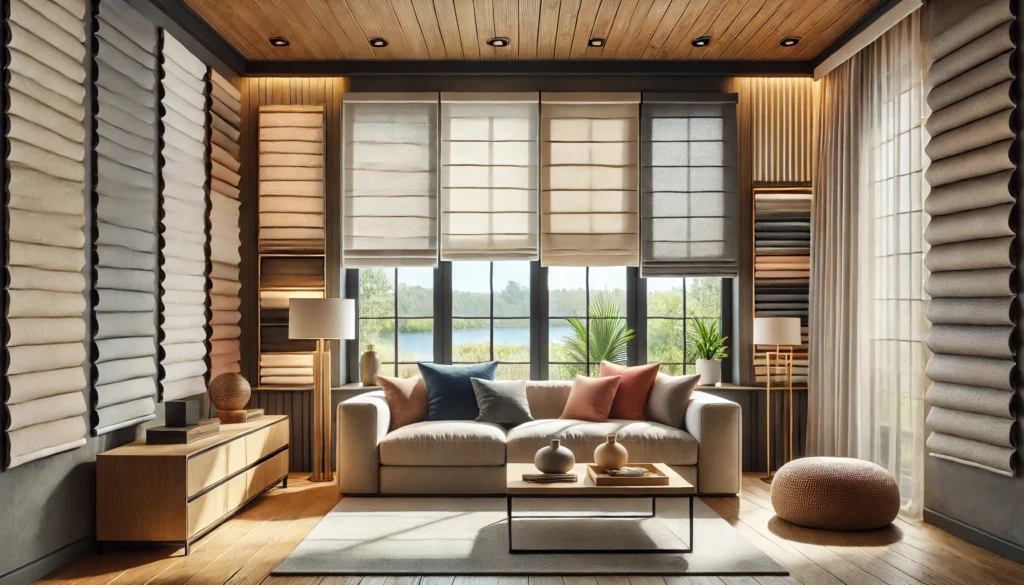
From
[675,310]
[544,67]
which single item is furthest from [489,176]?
[675,310]

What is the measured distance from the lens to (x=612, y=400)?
5426 mm

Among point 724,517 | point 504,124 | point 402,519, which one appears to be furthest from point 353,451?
point 504,124

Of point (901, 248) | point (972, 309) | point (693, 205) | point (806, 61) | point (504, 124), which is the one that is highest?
point (806, 61)

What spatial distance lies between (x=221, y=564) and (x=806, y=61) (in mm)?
5207

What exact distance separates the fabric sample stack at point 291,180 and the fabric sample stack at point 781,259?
3.35 metres

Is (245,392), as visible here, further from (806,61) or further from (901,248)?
(806,61)

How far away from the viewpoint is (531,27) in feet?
17.1

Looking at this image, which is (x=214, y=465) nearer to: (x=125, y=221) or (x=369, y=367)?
(x=125, y=221)

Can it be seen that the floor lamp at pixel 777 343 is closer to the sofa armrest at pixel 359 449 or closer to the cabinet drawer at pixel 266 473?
the sofa armrest at pixel 359 449

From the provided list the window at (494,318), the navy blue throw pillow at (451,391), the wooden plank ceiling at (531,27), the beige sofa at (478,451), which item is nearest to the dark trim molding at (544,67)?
the wooden plank ceiling at (531,27)

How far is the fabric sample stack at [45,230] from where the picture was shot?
3246 millimetres

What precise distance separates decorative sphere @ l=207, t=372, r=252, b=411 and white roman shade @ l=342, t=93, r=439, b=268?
1423 millimetres

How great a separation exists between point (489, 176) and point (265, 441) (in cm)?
255

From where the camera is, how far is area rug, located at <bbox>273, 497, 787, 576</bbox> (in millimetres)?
3541
